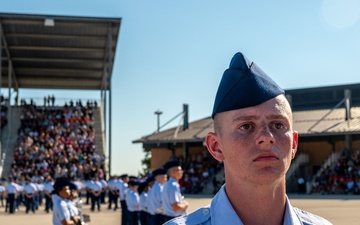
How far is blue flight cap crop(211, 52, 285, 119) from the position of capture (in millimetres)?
2102

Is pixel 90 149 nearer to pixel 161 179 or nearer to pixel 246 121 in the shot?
pixel 161 179

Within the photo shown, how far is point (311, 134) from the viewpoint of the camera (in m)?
37.8

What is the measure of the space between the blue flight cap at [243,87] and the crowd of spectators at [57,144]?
3398cm

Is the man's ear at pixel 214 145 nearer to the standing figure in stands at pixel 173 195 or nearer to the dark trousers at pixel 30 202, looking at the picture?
the standing figure in stands at pixel 173 195

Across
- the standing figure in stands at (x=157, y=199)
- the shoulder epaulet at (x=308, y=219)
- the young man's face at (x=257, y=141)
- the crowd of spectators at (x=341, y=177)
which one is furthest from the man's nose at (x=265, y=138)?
the crowd of spectators at (x=341, y=177)

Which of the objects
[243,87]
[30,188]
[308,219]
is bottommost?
[30,188]

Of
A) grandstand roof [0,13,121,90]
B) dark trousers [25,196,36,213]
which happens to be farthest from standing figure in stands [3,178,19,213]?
grandstand roof [0,13,121,90]

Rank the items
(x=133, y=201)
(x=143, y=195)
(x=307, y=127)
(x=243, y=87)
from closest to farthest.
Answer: (x=243, y=87) → (x=143, y=195) → (x=133, y=201) → (x=307, y=127)

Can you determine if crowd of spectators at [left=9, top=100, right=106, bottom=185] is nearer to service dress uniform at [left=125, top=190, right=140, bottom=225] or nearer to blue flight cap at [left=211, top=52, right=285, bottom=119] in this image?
service dress uniform at [left=125, top=190, right=140, bottom=225]

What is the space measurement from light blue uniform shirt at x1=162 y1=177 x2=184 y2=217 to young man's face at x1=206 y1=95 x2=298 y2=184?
25.8 feet

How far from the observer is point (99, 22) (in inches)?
1593

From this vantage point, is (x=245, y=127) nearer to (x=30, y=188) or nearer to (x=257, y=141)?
(x=257, y=141)

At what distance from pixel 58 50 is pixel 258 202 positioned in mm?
43620

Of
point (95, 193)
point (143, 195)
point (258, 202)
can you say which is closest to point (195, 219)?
point (258, 202)
